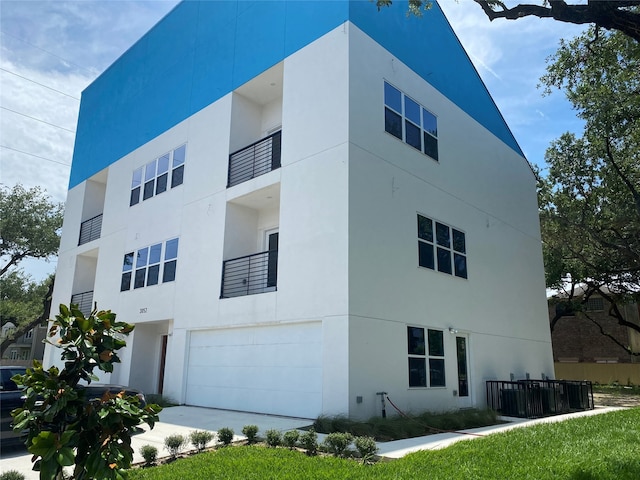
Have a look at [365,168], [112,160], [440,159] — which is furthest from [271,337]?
[112,160]

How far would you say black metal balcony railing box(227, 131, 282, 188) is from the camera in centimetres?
1412

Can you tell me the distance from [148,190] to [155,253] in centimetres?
291

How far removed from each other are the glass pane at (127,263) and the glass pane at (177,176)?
353 cm

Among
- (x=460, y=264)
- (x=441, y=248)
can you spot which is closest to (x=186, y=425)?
(x=441, y=248)

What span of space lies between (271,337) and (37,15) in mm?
10800

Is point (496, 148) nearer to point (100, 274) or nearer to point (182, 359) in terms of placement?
point (182, 359)

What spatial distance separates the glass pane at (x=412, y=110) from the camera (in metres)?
14.4

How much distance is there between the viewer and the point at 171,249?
1658 centimetres

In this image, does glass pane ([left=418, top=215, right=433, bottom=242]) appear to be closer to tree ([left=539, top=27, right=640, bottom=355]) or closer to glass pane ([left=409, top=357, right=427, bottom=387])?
glass pane ([left=409, top=357, right=427, bottom=387])

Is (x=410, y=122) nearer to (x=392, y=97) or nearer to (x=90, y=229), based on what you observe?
(x=392, y=97)

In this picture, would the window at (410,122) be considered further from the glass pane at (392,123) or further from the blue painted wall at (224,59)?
the blue painted wall at (224,59)

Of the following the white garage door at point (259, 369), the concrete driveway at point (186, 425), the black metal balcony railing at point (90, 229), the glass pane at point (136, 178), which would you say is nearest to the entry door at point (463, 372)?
the white garage door at point (259, 369)

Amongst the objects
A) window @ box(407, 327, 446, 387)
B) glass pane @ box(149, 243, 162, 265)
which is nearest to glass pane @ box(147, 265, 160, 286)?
glass pane @ box(149, 243, 162, 265)

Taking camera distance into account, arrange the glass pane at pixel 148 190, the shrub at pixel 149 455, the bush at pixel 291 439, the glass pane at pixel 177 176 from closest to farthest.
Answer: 1. the shrub at pixel 149 455
2. the bush at pixel 291 439
3. the glass pane at pixel 177 176
4. the glass pane at pixel 148 190
